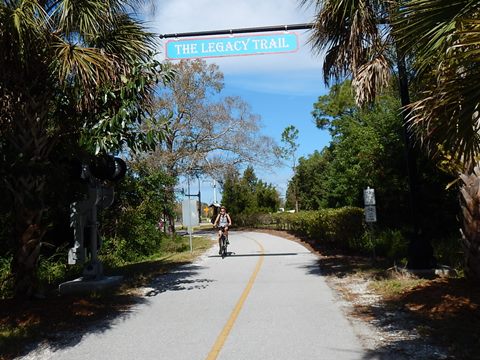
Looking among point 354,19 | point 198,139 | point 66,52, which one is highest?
point 198,139

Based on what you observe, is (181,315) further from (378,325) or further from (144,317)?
(378,325)

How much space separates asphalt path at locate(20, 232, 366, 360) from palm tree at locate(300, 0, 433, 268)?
8.47 ft

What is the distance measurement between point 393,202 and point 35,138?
13.5 meters

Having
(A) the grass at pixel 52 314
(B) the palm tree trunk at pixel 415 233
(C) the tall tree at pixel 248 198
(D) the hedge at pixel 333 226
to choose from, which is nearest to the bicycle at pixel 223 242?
(D) the hedge at pixel 333 226

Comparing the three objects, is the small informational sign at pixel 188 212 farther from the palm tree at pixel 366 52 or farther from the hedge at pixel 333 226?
the palm tree at pixel 366 52

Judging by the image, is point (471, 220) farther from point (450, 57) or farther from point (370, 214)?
point (450, 57)

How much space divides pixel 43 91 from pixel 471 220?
808cm

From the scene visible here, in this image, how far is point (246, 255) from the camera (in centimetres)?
1931

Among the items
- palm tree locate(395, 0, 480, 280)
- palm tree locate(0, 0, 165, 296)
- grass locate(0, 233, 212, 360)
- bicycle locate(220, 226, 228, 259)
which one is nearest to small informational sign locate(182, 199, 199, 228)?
bicycle locate(220, 226, 228, 259)

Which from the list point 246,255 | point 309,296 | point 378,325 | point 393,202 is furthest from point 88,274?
point 393,202

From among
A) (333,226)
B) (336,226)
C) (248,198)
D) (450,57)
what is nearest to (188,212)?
(333,226)

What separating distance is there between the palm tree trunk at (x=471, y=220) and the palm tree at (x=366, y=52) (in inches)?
62.5

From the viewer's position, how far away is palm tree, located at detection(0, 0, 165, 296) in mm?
8609

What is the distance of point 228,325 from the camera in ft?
25.0
